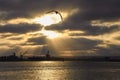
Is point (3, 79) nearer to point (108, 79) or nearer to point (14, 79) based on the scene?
point (14, 79)

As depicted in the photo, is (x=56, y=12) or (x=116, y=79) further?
(x=116, y=79)

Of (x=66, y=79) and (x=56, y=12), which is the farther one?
(x=66, y=79)

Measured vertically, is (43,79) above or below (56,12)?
below

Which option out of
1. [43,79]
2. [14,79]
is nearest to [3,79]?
[14,79]

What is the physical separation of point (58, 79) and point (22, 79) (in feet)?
37.4

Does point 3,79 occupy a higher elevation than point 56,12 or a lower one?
lower

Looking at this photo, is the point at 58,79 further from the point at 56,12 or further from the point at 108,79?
the point at 56,12

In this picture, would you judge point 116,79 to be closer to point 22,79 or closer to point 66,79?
point 66,79

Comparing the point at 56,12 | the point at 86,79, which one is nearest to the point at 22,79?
the point at 86,79

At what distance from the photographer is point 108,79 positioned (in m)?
144

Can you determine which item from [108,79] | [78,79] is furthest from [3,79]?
[108,79]

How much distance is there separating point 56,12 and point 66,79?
62.0 meters

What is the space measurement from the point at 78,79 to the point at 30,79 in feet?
49.8

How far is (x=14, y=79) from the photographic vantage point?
140m
